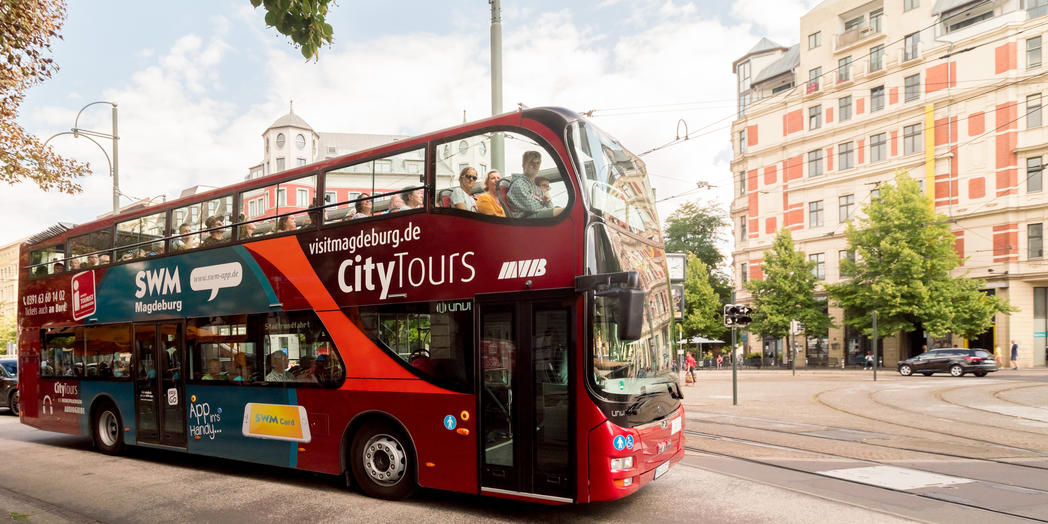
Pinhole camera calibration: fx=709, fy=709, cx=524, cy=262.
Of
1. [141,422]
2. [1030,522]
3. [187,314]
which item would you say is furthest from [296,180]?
[1030,522]

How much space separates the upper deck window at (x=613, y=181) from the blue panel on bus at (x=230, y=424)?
459cm

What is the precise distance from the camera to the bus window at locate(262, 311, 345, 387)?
8.22 metres

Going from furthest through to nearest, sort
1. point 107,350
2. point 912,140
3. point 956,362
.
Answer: point 912,140
point 956,362
point 107,350

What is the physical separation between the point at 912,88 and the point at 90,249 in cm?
4425

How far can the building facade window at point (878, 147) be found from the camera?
44.0m

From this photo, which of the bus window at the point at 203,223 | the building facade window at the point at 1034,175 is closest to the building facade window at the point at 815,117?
the building facade window at the point at 1034,175

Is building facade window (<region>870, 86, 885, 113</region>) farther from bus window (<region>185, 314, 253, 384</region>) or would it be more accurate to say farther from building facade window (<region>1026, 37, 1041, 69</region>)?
bus window (<region>185, 314, 253, 384</region>)

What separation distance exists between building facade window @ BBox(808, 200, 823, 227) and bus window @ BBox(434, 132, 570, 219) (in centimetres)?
4575

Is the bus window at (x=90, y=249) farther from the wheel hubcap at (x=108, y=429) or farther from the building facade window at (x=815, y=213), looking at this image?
the building facade window at (x=815, y=213)

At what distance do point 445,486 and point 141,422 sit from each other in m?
6.26

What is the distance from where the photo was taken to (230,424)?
9.34 m

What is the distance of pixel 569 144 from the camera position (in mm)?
6555

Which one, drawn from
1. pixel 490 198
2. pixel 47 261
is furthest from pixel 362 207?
pixel 47 261

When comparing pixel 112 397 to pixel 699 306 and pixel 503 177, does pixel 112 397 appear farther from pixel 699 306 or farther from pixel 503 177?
pixel 699 306
